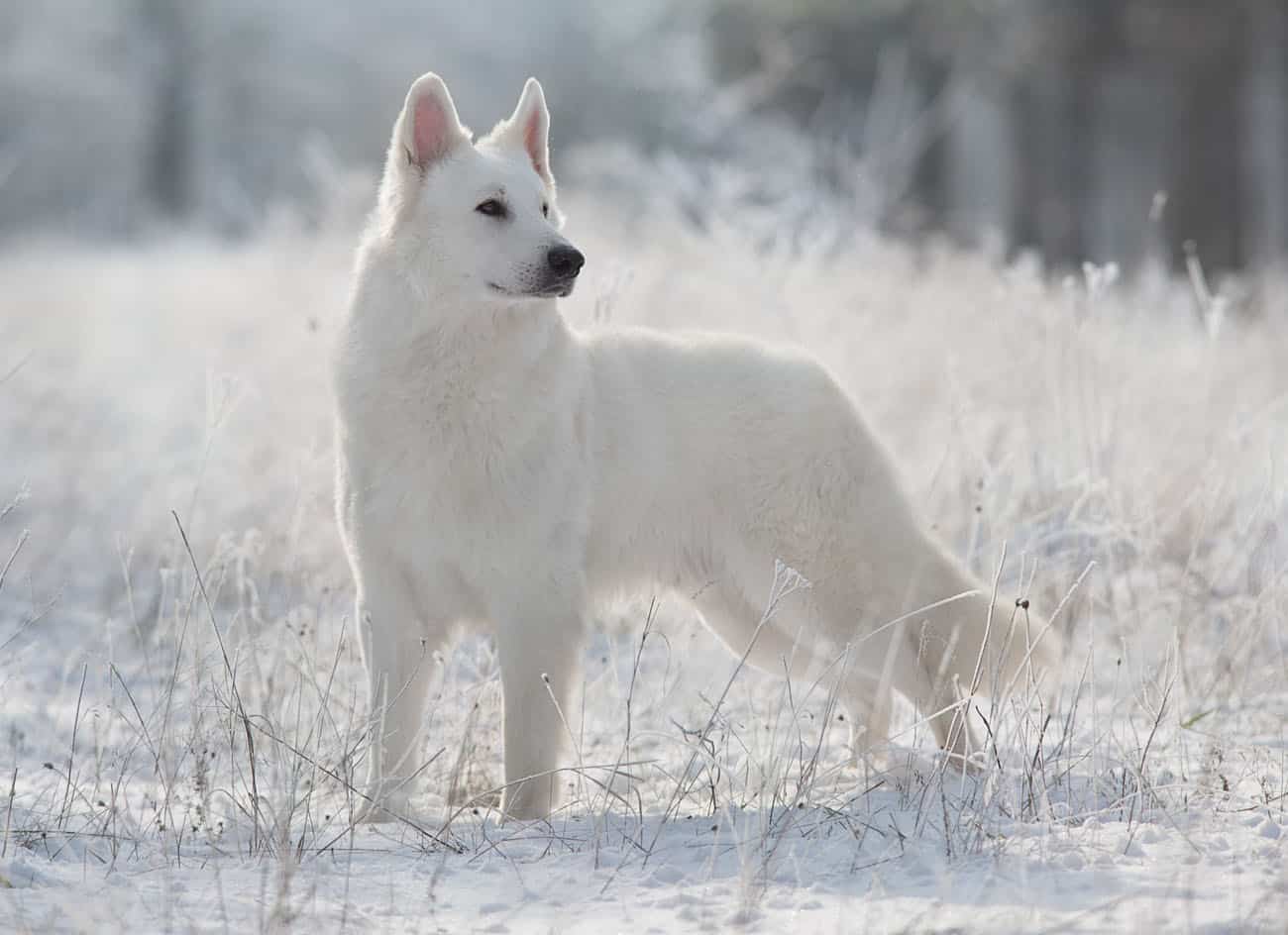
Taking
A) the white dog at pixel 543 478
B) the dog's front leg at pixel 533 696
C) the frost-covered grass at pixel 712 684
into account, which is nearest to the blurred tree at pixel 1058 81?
the frost-covered grass at pixel 712 684

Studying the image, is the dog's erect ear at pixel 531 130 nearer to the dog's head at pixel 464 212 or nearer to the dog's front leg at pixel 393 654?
the dog's head at pixel 464 212

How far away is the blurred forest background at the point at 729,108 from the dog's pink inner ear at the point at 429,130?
77.3 inches

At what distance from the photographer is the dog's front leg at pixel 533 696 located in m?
3.73

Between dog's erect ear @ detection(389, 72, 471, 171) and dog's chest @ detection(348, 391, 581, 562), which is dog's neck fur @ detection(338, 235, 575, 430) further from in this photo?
dog's erect ear @ detection(389, 72, 471, 171)

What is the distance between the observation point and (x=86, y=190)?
35.6 metres

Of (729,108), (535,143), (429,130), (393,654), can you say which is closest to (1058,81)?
(729,108)

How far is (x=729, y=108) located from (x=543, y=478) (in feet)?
26.4

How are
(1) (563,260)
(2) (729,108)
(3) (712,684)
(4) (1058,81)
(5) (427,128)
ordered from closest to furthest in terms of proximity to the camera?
(1) (563,260), (5) (427,128), (3) (712,684), (2) (729,108), (4) (1058,81)

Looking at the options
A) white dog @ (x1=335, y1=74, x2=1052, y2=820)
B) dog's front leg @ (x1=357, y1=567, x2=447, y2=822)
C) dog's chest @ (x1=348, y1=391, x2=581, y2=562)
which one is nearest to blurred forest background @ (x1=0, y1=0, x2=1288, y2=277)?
white dog @ (x1=335, y1=74, x2=1052, y2=820)

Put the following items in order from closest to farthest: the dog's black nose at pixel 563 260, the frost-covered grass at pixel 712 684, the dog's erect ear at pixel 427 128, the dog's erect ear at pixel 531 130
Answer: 1. the frost-covered grass at pixel 712 684
2. the dog's black nose at pixel 563 260
3. the dog's erect ear at pixel 427 128
4. the dog's erect ear at pixel 531 130

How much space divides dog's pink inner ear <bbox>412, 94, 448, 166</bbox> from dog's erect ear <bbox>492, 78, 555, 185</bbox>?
23 cm

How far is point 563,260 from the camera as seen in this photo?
145 inches

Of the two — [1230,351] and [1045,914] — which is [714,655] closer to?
[1045,914]

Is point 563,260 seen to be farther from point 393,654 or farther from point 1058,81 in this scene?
point 1058,81
